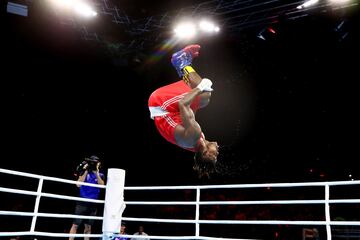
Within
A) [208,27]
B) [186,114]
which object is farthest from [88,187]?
[208,27]

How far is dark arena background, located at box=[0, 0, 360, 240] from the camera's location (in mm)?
6727

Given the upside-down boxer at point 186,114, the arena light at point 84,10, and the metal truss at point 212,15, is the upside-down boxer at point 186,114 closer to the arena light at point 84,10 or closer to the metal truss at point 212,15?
the metal truss at point 212,15

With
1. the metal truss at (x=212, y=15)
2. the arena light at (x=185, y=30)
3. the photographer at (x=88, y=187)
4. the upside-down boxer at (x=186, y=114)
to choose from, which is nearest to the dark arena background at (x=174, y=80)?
the metal truss at (x=212, y=15)

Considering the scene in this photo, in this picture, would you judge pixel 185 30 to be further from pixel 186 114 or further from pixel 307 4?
pixel 186 114

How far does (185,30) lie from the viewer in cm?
715

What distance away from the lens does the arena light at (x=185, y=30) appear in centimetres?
695

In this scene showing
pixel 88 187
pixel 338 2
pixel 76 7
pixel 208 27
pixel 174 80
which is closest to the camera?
pixel 88 187

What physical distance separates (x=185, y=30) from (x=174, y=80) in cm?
185

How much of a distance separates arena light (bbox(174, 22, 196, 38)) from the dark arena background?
0.41 ft

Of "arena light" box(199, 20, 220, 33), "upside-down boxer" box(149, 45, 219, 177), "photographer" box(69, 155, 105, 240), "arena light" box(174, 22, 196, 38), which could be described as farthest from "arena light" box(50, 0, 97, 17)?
"upside-down boxer" box(149, 45, 219, 177)

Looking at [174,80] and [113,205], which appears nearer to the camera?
[113,205]

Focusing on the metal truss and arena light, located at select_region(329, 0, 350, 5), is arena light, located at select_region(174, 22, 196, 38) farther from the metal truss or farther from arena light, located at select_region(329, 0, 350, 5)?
arena light, located at select_region(329, 0, 350, 5)

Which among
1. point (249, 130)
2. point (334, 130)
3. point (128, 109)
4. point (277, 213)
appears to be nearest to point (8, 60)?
point (128, 109)

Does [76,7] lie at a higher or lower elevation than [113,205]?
higher
